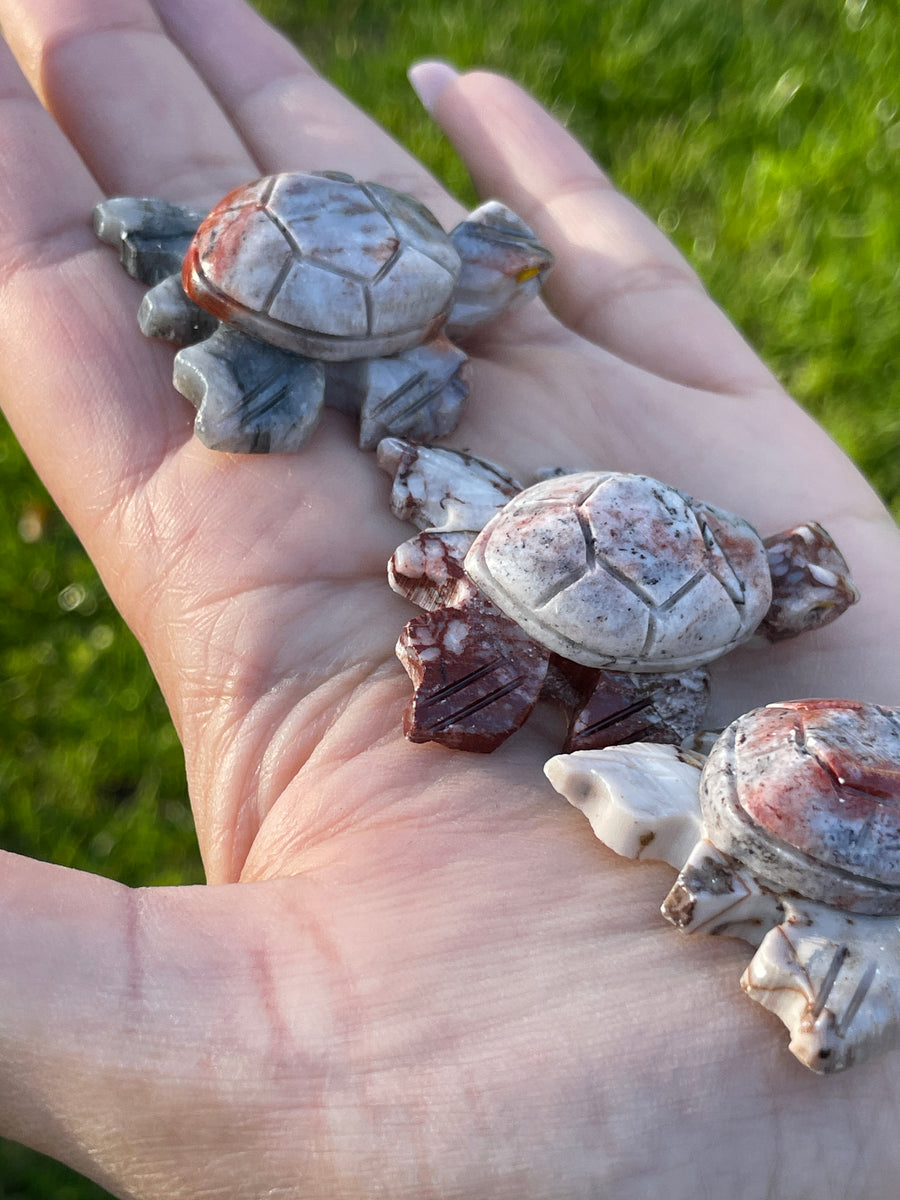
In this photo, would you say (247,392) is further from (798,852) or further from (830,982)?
(830,982)

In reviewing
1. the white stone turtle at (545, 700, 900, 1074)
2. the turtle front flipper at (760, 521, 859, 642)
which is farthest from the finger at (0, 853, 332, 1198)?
the turtle front flipper at (760, 521, 859, 642)

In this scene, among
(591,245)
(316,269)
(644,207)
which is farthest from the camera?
(644,207)

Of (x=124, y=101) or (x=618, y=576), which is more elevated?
(x=124, y=101)

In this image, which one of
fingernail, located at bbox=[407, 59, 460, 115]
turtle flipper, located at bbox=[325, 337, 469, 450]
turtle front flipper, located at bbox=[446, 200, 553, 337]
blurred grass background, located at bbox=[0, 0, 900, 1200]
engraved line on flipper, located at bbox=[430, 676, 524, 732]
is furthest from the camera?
fingernail, located at bbox=[407, 59, 460, 115]

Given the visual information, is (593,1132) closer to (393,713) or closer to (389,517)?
(393,713)

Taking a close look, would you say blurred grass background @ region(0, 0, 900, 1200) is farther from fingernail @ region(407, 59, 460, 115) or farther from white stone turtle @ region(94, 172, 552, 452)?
white stone turtle @ region(94, 172, 552, 452)

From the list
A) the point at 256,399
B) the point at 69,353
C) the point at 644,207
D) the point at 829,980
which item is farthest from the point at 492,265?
the point at 644,207
